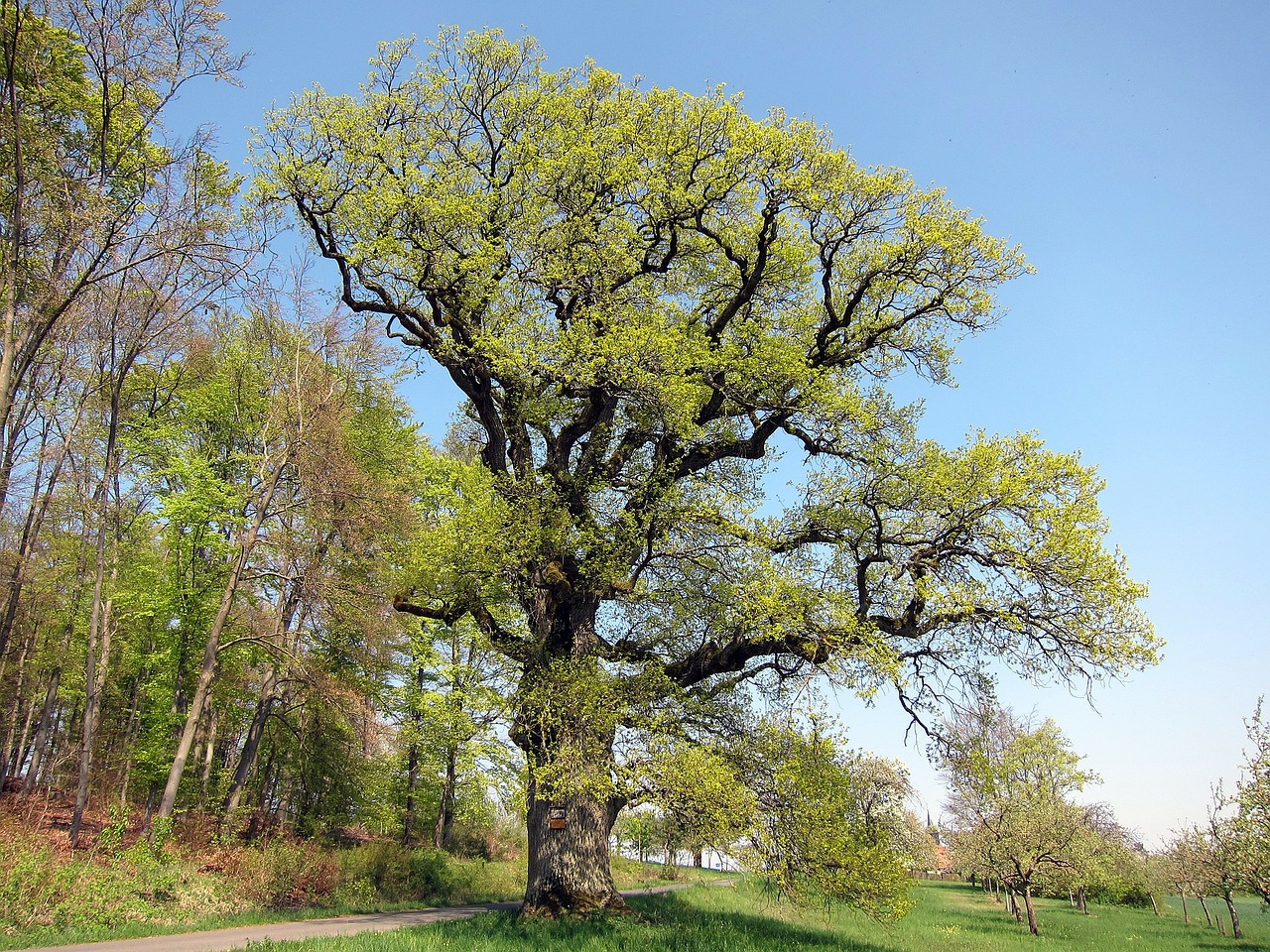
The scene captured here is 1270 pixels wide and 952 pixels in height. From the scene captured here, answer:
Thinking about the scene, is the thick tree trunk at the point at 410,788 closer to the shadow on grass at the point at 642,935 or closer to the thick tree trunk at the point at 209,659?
the thick tree trunk at the point at 209,659

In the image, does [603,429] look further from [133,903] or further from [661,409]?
[133,903]

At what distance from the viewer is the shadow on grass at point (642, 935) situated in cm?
1056

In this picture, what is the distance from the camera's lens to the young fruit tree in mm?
12820

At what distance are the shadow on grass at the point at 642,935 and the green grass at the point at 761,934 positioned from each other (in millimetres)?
17

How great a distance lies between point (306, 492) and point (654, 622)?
11.8 metres

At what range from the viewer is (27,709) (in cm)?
3219

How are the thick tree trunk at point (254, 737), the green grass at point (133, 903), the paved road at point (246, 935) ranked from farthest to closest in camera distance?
1. the thick tree trunk at point (254, 737)
2. the green grass at point (133, 903)
3. the paved road at point (246, 935)

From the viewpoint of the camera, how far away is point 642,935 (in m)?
11.2

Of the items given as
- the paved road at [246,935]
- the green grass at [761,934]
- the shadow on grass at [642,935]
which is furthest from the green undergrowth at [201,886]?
the shadow on grass at [642,935]

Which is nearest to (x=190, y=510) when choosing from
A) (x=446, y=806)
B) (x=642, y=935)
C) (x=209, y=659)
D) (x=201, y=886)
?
(x=209, y=659)

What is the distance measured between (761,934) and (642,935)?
358cm

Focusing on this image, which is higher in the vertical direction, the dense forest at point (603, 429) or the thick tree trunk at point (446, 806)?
the dense forest at point (603, 429)

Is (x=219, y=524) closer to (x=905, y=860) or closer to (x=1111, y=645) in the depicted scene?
(x=905, y=860)

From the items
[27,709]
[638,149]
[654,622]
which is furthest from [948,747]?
[27,709]
